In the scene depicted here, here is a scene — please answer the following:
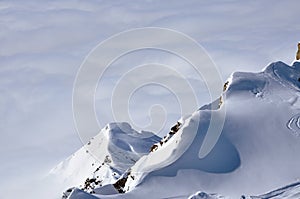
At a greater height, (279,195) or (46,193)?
(46,193)

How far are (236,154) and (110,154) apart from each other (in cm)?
9857

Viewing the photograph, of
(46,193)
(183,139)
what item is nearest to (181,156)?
(183,139)

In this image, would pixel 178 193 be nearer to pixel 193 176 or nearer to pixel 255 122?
pixel 193 176

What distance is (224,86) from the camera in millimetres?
58375

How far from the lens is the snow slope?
13362 cm

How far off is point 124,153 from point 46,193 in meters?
47.4

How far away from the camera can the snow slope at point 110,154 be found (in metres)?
134

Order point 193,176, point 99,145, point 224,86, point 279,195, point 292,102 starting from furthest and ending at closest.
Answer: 1. point 99,145
2. point 224,86
3. point 292,102
4. point 193,176
5. point 279,195

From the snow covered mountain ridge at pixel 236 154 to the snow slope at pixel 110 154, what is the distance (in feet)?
208

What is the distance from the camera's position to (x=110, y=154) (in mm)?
144750

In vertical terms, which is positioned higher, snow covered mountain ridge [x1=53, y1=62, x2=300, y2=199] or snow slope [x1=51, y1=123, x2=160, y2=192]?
snow slope [x1=51, y1=123, x2=160, y2=192]

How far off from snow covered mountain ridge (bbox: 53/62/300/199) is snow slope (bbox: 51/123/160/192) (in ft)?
208

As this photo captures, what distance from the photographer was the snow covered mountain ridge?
4453cm

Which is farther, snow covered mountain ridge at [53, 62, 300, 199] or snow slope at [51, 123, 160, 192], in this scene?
snow slope at [51, 123, 160, 192]
